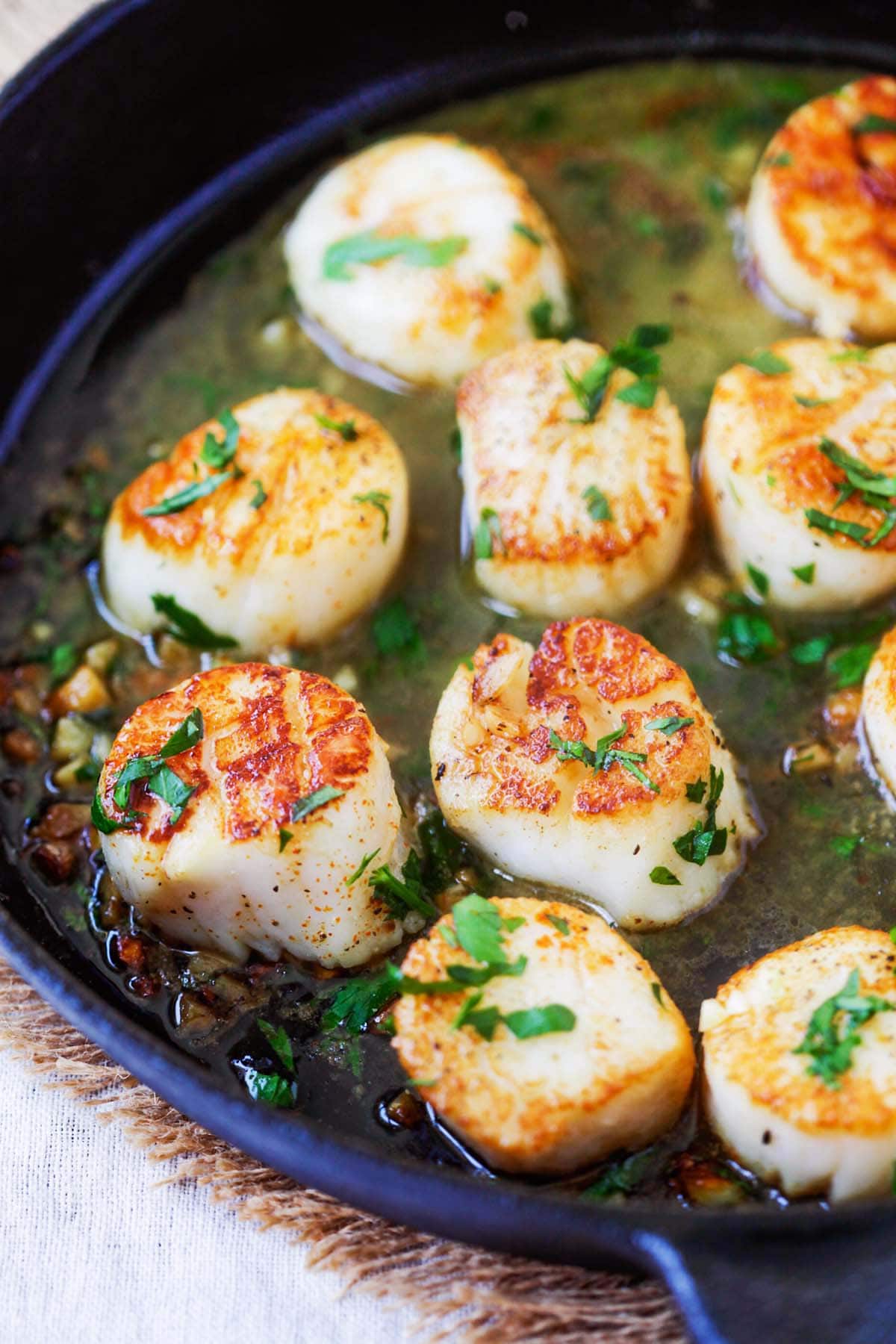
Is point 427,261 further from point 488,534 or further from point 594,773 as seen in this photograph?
point 594,773

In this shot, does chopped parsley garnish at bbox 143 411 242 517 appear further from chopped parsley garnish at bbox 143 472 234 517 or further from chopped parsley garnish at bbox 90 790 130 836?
chopped parsley garnish at bbox 90 790 130 836

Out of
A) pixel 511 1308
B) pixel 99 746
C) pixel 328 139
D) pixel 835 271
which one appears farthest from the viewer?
pixel 328 139

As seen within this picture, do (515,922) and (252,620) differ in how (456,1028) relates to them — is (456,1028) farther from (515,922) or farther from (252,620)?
(252,620)

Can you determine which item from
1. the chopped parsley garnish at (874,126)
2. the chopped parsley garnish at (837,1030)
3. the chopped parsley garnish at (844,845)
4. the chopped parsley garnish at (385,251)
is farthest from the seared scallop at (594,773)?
the chopped parsley garnish at (874,126)

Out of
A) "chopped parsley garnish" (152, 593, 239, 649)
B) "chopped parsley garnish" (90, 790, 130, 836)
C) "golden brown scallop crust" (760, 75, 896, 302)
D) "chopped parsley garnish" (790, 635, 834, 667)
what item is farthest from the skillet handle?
"golden brown scallop crust" (760, 75, 896, 302)

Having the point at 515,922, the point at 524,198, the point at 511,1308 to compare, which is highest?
the point at 524,198

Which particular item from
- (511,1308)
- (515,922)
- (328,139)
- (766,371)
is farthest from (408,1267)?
(328,139)

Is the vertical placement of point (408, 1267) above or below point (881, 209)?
below
